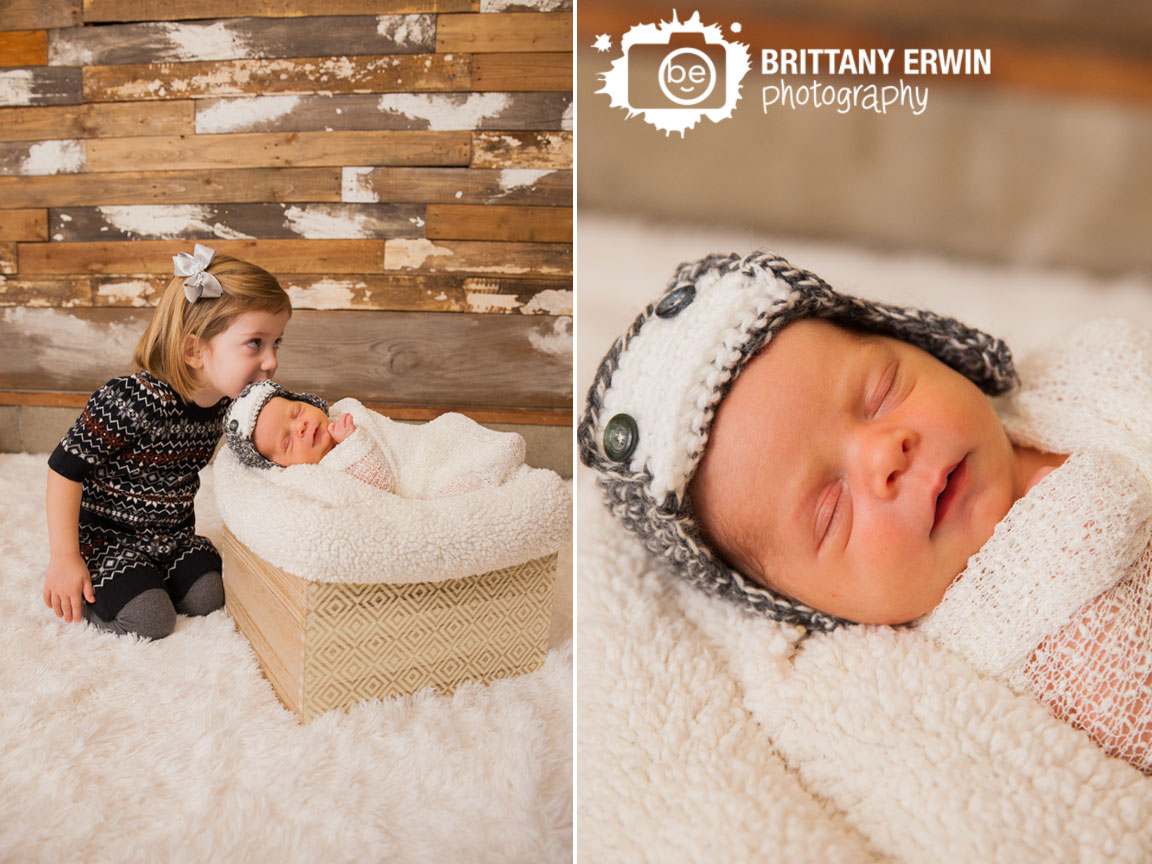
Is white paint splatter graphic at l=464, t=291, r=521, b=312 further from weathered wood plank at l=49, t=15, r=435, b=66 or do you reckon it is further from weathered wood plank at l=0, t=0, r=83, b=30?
weathered wood plank at l=0, t=0, r=83, b=30

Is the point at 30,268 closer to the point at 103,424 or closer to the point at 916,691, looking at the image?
the point at 103,424

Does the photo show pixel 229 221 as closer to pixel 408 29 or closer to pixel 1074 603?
pixel 408 29

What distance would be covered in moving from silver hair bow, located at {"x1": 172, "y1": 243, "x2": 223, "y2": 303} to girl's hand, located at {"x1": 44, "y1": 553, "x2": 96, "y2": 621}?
262 mm

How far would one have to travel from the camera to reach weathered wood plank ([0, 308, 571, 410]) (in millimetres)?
1028

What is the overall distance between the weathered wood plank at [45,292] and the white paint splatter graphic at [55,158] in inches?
5.5

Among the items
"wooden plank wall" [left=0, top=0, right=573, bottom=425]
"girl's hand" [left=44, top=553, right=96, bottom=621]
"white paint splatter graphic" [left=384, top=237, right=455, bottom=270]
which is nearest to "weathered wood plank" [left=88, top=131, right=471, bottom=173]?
"wooden plank wall" [left=0, top=0, right=573, bottom=425]

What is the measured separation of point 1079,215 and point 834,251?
168mm

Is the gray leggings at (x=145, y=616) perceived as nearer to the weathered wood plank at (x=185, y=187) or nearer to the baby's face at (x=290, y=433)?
the baby's face at (x=290, y=433)

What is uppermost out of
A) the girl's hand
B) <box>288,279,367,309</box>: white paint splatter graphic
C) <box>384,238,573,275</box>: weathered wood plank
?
<box>384,238,573,275</box>: weathered wood plank

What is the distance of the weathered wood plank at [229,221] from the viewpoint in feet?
3.19

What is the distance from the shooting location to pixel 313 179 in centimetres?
98

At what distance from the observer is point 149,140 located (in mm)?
956

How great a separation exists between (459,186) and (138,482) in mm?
536

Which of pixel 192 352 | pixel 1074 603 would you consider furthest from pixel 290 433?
pixel 1074 603
